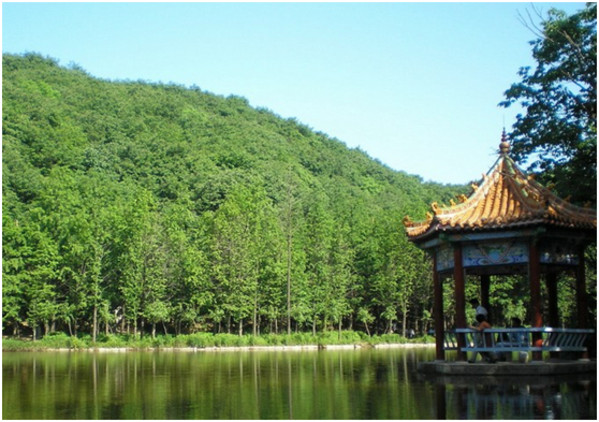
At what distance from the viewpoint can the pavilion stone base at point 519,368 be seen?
1509cm

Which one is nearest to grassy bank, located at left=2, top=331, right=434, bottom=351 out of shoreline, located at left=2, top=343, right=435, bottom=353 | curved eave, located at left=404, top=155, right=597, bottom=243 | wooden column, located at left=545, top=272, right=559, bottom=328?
shoreline, located at left=2, top=343, right=435, bottom=353

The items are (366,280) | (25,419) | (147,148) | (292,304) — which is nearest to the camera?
(25,419)

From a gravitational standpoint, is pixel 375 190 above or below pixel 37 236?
above

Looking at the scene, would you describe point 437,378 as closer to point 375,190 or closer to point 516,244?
point 516,244

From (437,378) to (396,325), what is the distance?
132 ft

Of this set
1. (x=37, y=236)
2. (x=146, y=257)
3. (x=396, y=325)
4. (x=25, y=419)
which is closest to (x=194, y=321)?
(x=146, y=257)

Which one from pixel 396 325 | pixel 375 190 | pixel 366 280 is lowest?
pixel 396 325

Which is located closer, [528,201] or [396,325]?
[528,201]

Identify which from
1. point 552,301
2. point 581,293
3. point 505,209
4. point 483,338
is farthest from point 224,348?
point 505,209

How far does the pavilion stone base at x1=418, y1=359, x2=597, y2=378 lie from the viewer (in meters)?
15.1

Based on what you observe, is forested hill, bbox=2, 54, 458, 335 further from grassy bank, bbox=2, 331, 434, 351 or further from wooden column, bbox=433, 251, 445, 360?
wooden column, bbox=433, 251, 445, 360

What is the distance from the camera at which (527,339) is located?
A: 52.1ft

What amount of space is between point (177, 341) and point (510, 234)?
27.0 metres

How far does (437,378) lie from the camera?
50.5ft
